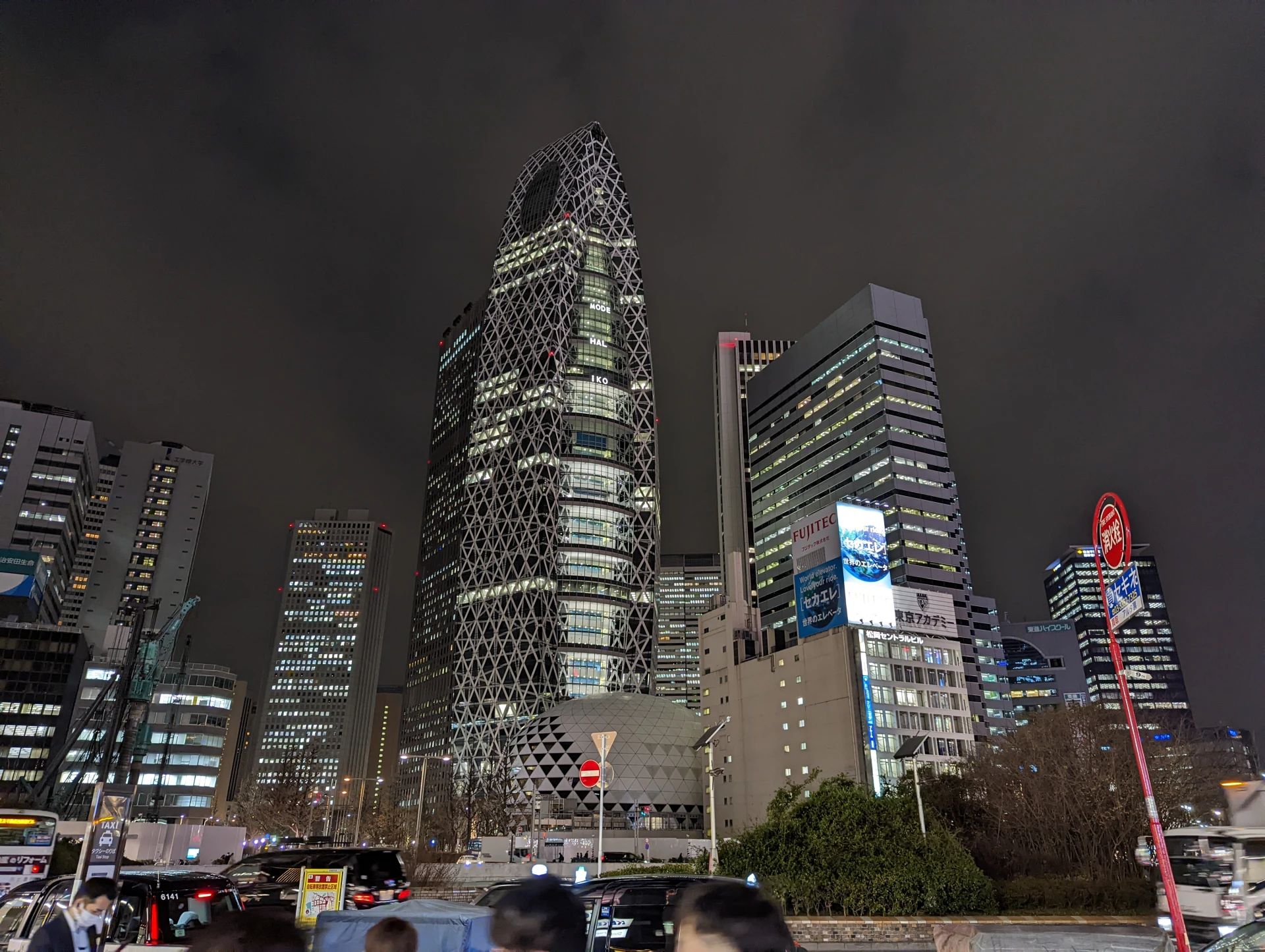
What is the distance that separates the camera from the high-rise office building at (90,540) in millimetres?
170875

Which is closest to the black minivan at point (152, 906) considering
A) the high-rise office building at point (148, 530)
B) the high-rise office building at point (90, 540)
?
the high-rise office building at point (148, 530)

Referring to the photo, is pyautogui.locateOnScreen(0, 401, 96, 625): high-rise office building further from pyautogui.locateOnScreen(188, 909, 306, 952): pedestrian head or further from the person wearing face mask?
pyautogui.locateOnScreen(188, 909, 306, 952): pedestrian head

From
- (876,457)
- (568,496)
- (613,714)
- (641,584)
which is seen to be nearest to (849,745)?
(613,714)

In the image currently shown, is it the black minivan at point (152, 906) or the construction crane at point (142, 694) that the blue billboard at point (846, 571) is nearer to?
the construction crane at point (142, 694)

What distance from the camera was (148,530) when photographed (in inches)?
7239

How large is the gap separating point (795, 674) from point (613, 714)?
29.6 metres

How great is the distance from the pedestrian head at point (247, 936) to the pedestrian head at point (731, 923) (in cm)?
212

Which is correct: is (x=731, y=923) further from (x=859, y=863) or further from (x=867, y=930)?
(x=859, y=863)

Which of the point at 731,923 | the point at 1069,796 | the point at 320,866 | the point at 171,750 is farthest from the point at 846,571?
the point at 171,750

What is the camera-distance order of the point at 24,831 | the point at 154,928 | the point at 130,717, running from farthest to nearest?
the point at 130,717, the point at 24,831, the point at 154,928

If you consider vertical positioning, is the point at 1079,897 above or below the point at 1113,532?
below

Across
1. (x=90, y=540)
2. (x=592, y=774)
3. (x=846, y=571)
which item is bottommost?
(x=592, y=774)

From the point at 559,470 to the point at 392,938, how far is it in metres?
122

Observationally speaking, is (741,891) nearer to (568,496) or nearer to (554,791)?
(554,791)
